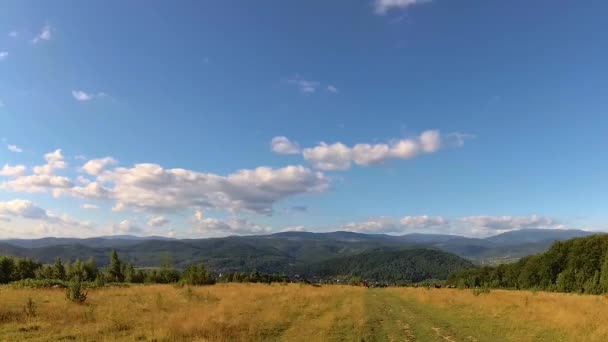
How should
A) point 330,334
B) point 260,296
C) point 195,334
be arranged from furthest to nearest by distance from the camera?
point 260,296
point 330,334
point 195,334

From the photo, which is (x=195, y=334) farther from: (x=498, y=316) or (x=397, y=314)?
(x=498, y=316)

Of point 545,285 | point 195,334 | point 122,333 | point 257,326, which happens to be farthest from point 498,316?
point 545,285

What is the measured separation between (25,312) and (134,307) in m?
5.92

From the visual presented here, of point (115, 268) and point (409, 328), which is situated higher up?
point (409, 328)

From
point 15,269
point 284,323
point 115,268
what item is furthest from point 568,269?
point 15,269

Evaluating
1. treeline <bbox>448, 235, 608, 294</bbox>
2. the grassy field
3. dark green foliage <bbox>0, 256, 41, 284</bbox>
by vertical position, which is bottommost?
treeline <bbox>448, 235, 608, 294</bbox>

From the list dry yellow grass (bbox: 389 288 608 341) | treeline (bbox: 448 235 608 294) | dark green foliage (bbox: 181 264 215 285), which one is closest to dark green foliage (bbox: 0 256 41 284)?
dark green foliage (bbox: 181 264 215 285)

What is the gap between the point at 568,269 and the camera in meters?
92.6

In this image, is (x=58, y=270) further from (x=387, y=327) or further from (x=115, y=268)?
(x=387, y=327)

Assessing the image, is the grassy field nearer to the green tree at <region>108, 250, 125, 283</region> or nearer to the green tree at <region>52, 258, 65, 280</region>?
the green tree at <region>52, 258, 65, 280</region>

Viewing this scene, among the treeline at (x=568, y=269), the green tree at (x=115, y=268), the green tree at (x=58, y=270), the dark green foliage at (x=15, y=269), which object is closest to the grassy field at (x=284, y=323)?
the dark green foliage at (x=15, y=269)

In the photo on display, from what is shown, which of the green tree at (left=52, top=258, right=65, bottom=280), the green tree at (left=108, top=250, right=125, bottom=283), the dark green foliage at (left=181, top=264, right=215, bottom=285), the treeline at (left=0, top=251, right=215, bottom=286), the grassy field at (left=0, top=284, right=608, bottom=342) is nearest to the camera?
the grassy field at (left=0, top=284, right=608, bottom=342)

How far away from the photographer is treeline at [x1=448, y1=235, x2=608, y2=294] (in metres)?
81.4

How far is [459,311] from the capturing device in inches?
1145
